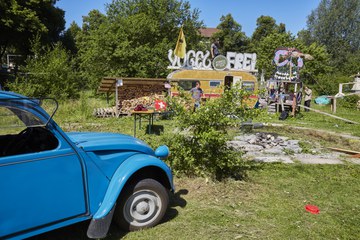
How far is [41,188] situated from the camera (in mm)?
2738

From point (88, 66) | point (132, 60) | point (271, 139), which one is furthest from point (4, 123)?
point (88, 66)

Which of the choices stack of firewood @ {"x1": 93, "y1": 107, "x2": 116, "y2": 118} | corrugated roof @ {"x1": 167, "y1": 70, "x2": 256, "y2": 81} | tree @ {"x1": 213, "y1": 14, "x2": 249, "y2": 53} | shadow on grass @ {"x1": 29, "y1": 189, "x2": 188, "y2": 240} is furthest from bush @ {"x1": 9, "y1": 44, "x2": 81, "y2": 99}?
tree @ {"x1": 213, "y1": 14, "x2": 249, "y2": 53}

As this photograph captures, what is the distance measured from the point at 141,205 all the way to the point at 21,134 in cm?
160

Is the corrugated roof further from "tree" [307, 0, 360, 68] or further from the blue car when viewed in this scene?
"tree" [307, 0, 360, 68]

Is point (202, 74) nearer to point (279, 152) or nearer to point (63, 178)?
point (279, 152)

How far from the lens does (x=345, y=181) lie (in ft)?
18.6

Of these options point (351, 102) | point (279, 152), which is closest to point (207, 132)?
point (279, 152)

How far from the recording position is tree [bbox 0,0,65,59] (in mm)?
26219

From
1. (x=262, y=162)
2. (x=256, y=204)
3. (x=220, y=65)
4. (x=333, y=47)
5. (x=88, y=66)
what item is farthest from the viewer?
(x=333, y=47)

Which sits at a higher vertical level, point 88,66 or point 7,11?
point 7,11

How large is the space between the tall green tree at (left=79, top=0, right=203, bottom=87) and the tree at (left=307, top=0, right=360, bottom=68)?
117ft

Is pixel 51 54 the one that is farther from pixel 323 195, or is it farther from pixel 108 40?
pixel 323 195

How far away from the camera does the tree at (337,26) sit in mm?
51438

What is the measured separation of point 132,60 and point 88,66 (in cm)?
517
